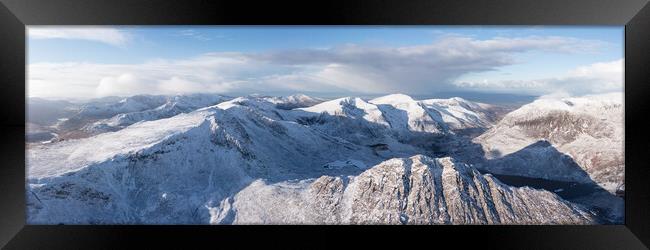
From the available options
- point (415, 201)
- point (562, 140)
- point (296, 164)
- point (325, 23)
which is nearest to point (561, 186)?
point (562, 140)

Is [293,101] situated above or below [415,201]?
above

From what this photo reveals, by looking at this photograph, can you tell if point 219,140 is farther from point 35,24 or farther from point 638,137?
point 638,137

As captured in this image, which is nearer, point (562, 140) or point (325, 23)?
point (325, 23)

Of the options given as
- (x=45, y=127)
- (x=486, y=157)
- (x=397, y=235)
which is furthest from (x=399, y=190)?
(x=45, y=127)

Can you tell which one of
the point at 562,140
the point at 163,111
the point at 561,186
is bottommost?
the point at 561,186

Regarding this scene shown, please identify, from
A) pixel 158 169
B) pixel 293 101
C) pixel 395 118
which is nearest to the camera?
pixel 158 169

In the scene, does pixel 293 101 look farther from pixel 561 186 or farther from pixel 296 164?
pixel 561 186

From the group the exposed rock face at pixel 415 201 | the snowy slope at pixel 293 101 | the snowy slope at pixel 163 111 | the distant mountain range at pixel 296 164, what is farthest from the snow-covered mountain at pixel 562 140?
the snowy slope at pixel 163 111
